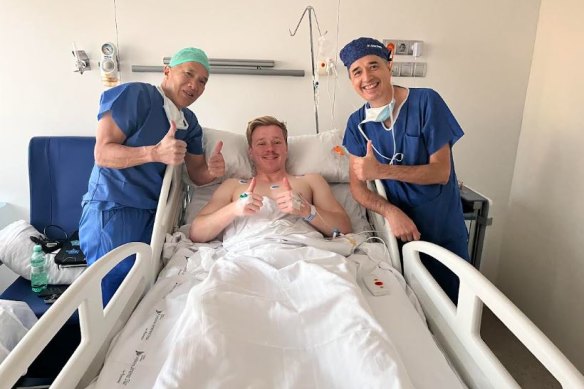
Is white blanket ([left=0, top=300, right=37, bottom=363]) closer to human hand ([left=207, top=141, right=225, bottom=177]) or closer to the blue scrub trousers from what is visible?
the blue scrub trousers

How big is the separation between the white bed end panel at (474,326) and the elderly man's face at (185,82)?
3.68ft

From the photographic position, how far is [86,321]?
111 cm

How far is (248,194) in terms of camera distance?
1696 mm

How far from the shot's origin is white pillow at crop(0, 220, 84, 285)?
2.22 metres

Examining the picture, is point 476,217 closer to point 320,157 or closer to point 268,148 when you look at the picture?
point 320,157

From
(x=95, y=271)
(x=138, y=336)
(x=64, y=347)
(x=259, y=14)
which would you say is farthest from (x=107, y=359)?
(x=259, y=14)

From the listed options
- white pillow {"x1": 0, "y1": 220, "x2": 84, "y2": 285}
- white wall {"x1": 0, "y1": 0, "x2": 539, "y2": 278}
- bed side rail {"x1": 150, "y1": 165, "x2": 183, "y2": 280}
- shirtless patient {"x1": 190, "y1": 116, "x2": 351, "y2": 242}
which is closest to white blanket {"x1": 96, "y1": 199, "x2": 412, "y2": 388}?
bed side rail {"x1": 150, "y1": 165, "x2": 183, "y2": 280}

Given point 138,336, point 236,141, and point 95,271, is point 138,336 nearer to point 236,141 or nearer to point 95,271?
point 95,271

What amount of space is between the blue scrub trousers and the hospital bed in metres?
Result: 0.14

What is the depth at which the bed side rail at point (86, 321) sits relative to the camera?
838 mm

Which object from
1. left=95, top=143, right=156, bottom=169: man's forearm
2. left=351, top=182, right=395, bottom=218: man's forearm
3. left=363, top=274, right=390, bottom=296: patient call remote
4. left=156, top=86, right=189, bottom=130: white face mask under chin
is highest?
left=156, top=86, right=189, bottom=130: white face mask under chin

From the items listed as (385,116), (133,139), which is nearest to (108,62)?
(133,139)

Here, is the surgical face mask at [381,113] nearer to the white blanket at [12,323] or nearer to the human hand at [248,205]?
the human hand at [248,205]

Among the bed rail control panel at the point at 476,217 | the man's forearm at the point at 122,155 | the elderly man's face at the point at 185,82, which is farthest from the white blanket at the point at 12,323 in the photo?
the bed rail control panel at the point at 476,217
